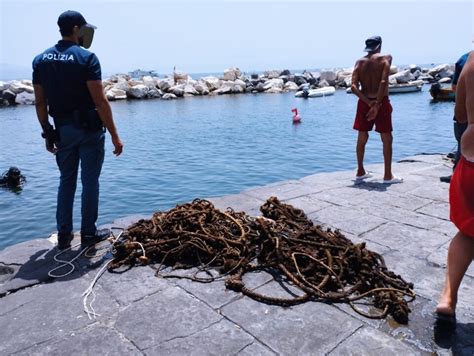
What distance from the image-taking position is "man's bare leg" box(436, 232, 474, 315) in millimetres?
2516

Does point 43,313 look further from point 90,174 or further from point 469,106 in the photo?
point 469,106

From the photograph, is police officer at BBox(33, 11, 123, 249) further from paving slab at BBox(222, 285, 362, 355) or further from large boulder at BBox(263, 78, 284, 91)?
large boulder at BBox(263, 78, 284, 91)

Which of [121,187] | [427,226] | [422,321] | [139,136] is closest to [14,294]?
[422,321]

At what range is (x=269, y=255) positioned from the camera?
11.7 feet

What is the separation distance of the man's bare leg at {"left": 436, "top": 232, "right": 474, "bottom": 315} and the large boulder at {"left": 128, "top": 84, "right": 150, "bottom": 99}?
45.6 meters

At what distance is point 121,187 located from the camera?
1199 cm

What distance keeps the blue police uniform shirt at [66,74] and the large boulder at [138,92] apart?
4331cm

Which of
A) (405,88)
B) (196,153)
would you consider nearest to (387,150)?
(196,153)

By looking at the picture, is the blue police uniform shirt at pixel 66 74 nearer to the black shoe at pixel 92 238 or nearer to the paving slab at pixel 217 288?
the black shoe at pixel 92 238

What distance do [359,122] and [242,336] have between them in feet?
14.9

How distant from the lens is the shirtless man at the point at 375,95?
6.06m

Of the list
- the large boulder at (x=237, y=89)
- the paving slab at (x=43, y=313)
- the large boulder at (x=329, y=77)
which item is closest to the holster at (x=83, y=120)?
the paving slab at (x=43, y=313)

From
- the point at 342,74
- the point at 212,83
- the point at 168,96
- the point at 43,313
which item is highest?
the point at 342,74

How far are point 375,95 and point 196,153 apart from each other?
11.8m
